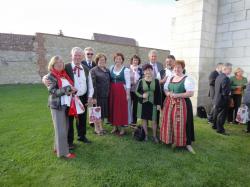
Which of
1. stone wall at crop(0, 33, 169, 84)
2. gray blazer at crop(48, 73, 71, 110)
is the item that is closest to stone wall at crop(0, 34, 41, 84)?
stone wall at crop(0, 33, 169, 84)

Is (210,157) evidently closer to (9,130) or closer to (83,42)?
(9,130)

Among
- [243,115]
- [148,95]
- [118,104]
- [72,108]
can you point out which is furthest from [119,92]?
[243,115]

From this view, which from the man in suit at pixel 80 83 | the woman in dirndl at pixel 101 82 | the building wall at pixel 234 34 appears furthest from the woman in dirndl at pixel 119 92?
the building wall at pixel 234 34

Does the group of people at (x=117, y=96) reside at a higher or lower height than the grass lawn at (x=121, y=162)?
higher

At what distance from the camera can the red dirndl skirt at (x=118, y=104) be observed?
445 cm

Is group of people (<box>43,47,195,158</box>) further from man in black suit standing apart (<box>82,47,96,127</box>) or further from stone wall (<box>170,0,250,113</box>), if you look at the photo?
stone wall (<box>170,0,250,113</box>)

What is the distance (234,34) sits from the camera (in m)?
6.27

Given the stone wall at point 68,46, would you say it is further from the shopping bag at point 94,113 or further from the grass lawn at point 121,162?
the shopping bag at point 94,113

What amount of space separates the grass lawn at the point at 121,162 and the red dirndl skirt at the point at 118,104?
0.38 metres

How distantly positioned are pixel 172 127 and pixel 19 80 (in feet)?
43.6

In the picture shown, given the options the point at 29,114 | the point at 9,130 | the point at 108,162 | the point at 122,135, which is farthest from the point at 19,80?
the point at 108,162

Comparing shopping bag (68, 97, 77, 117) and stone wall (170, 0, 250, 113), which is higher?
stone wall (170, 0, 250, 113)

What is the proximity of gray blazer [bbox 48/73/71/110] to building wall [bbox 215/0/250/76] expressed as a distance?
516cm

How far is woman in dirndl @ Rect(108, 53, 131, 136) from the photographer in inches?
174
